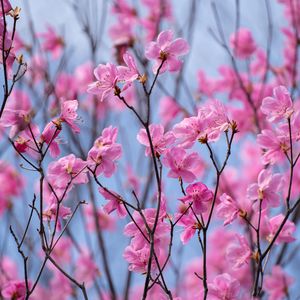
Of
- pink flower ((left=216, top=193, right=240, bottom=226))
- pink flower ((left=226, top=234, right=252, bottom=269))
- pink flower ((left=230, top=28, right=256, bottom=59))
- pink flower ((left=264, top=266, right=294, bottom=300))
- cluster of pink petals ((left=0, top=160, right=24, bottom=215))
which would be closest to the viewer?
pink flower ((left=216, top=193, right=240, bottom=226))

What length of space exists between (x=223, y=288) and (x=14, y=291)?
2.51ft

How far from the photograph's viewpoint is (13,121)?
Answer: 87.8 inches

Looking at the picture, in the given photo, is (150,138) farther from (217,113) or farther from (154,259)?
(154,259)

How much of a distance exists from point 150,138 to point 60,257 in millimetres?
3195

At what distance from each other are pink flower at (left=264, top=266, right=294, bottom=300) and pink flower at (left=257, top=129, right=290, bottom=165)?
76 cm

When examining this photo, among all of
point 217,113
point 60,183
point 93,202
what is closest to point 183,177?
point 217,113

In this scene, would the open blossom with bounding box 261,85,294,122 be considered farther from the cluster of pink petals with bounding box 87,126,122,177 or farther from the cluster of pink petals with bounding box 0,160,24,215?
the cluster of pink petals with bounding box 0,160,24,215

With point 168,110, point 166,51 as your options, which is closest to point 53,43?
point 168,110

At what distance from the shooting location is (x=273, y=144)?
2.37 m

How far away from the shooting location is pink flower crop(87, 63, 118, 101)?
7.41 ft

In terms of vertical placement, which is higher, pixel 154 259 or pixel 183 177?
pixel 183 177

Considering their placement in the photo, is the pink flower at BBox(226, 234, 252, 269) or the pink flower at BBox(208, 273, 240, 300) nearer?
the pink flower at BBox(208, 273, 240, 300)

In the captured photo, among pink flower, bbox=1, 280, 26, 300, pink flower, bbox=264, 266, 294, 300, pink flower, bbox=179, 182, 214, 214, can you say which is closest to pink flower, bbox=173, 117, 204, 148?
pink flower, bbox=179, 182, 214, 214

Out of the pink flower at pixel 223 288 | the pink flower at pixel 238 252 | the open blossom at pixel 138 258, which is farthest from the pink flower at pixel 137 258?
the pink flower at pixel 238 252
